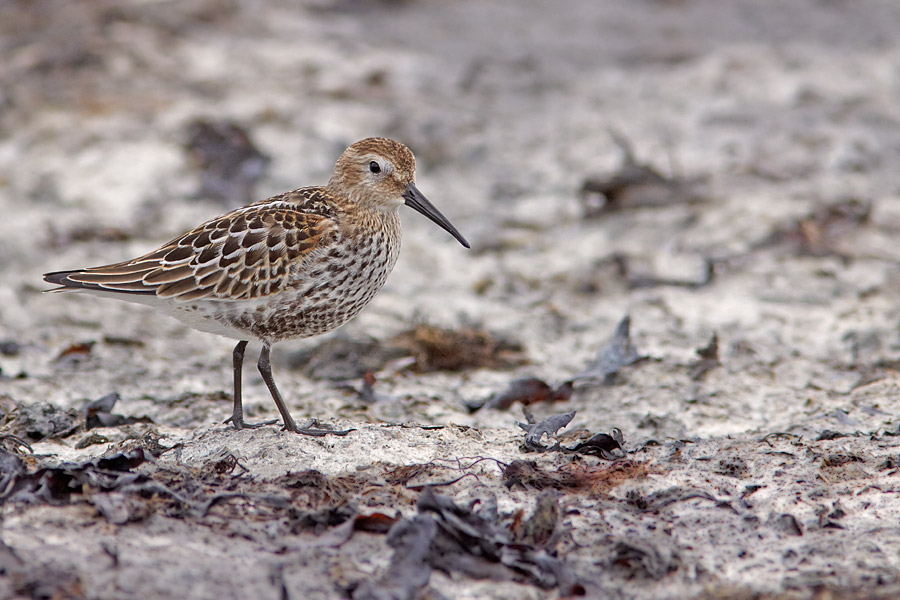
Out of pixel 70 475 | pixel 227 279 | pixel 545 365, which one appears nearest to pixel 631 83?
pixel 545 365

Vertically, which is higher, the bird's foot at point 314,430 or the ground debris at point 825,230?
the ground debris at point 825,230

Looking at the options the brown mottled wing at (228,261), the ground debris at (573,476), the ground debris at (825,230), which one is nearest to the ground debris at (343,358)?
the brown mottled wing at (228,261)

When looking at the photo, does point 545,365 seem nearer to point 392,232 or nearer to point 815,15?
point 392,232

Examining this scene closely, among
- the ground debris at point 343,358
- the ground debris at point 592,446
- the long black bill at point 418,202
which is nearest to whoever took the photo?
the ground debris at point 592,446

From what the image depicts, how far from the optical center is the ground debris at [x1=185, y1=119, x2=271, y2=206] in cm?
990

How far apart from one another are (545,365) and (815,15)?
10.2 meters

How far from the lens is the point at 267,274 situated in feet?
17.9

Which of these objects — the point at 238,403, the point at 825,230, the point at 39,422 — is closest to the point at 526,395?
the point at 238,403

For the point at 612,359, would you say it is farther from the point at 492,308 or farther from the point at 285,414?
the point at 285,414

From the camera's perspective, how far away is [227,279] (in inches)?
217

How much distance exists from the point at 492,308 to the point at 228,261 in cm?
323

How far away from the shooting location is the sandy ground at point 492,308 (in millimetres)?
4195

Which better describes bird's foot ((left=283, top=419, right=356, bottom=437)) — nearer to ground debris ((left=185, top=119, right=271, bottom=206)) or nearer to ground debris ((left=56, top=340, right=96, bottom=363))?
ground debris ((left=56, top=340, right=96, bottom=363))

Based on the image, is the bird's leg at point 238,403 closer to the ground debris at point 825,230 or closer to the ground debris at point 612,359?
the ground debris at point 612,359
